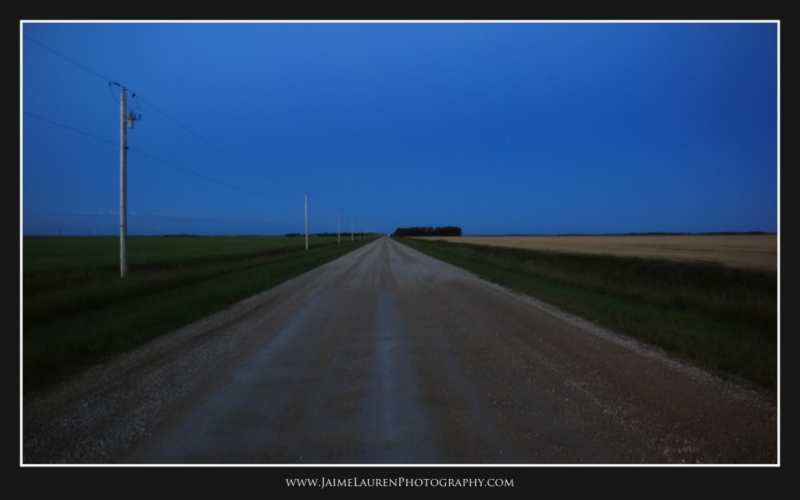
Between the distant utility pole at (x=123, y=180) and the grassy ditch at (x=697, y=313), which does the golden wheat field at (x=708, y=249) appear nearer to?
the grassy ditch at (x=697, y=313)

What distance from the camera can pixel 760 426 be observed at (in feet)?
14.3

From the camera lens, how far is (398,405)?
4.86 meters

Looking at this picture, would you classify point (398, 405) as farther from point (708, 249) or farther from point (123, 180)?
point (708, 249)

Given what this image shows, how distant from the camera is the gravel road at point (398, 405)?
388cm

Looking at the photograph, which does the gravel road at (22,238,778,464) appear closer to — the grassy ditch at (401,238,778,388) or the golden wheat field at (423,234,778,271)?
the grassy ditch at (401,238,778,388)

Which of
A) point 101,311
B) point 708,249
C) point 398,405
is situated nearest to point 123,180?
point 101,311

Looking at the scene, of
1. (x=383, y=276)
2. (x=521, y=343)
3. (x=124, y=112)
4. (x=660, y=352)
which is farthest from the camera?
(x=383, y=276)

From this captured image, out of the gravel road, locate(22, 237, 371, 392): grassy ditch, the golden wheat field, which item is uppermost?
the golden wheat field

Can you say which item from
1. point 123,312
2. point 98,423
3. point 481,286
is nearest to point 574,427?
point 98,423

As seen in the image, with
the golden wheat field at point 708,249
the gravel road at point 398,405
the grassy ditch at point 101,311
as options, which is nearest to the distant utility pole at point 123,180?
the grassy ditch at point 101,311

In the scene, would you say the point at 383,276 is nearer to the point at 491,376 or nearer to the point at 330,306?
the point at 330,306

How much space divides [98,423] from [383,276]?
53.9 ft

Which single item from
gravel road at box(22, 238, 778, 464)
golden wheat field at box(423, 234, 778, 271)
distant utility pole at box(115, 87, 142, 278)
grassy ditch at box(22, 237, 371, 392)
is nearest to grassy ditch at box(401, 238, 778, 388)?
gravel road at box(22, 238, 778, 464)

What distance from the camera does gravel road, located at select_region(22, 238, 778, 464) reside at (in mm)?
3877
